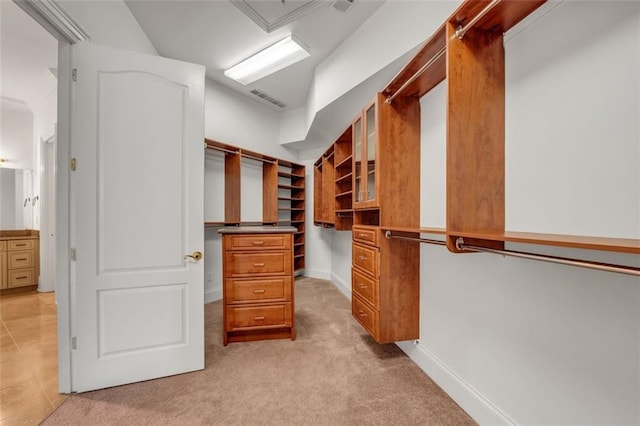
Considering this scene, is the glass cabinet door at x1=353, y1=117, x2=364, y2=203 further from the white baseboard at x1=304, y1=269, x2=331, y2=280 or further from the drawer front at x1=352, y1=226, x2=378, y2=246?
the white baseboard at x1=304, y1=269, x2=331, y2=280

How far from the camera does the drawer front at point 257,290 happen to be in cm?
245

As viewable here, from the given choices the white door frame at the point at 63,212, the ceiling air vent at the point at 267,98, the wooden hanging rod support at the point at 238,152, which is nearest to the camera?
the white door frame at the point at 63,212

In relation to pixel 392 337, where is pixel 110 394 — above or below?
below

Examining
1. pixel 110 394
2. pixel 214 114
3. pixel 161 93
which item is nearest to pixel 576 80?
pixel 161 93

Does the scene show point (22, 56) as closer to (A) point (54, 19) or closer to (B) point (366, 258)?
(A) point (54, 19)

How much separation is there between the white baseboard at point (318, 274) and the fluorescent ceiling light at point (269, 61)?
346 cm

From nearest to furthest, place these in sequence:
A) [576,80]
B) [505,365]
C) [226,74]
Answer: [576,80]
[505,365]
[226,74]

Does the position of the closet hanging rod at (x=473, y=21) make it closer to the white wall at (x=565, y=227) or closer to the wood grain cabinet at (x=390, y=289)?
the white wall at (x=565, y=227)

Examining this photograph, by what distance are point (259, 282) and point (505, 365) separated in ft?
6.26

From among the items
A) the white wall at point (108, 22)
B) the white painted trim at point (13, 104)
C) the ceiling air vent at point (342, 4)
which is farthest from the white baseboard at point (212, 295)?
the white painted trim at point (13, 104)

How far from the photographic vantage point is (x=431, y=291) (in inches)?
79.4

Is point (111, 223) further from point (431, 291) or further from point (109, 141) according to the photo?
point (431, 291)

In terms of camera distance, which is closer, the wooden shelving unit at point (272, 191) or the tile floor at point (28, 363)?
the tile floor at point (28, 363)

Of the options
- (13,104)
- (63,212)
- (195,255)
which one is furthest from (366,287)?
(13,104)
